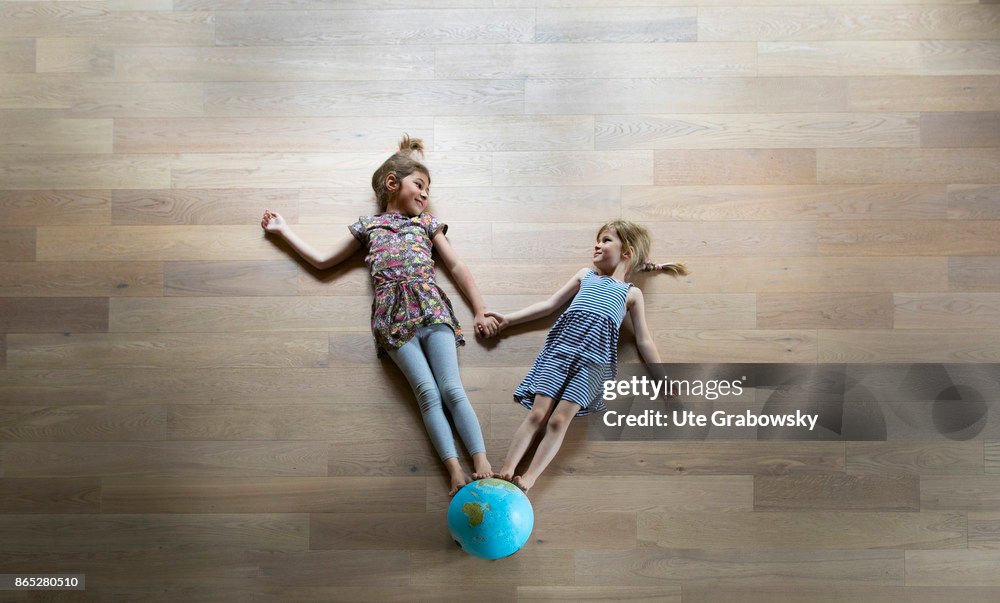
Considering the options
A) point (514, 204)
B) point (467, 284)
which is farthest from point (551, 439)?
point (514, 204)

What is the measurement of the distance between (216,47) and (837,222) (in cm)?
214

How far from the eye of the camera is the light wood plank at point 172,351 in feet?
7.14

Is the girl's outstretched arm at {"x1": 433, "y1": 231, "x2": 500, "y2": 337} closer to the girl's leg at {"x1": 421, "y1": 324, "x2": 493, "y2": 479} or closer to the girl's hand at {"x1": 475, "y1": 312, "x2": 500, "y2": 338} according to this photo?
the girl's hand at {"x1": 475, "y1": 312, "x2": 500, "y2": 338}

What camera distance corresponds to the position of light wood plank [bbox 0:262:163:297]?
2.21 m

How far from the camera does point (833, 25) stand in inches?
88.7

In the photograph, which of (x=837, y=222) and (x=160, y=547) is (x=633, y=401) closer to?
(x=837, y=222)

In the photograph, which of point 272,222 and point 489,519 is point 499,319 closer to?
point 489,519

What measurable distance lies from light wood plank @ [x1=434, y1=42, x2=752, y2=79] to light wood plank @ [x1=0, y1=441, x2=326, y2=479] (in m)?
1.34

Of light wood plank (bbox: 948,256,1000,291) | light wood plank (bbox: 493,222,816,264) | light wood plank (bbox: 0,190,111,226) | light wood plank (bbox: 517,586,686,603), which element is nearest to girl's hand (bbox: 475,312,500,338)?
light wood plank (bbox: 493,222,816,264)

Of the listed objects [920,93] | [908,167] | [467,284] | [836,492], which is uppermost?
[920,93]

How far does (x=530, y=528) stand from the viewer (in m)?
1.92

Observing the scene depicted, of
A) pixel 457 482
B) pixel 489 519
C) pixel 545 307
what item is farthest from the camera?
pixel 545 307

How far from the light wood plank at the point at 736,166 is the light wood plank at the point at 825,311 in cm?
39

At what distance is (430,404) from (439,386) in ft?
0.22
